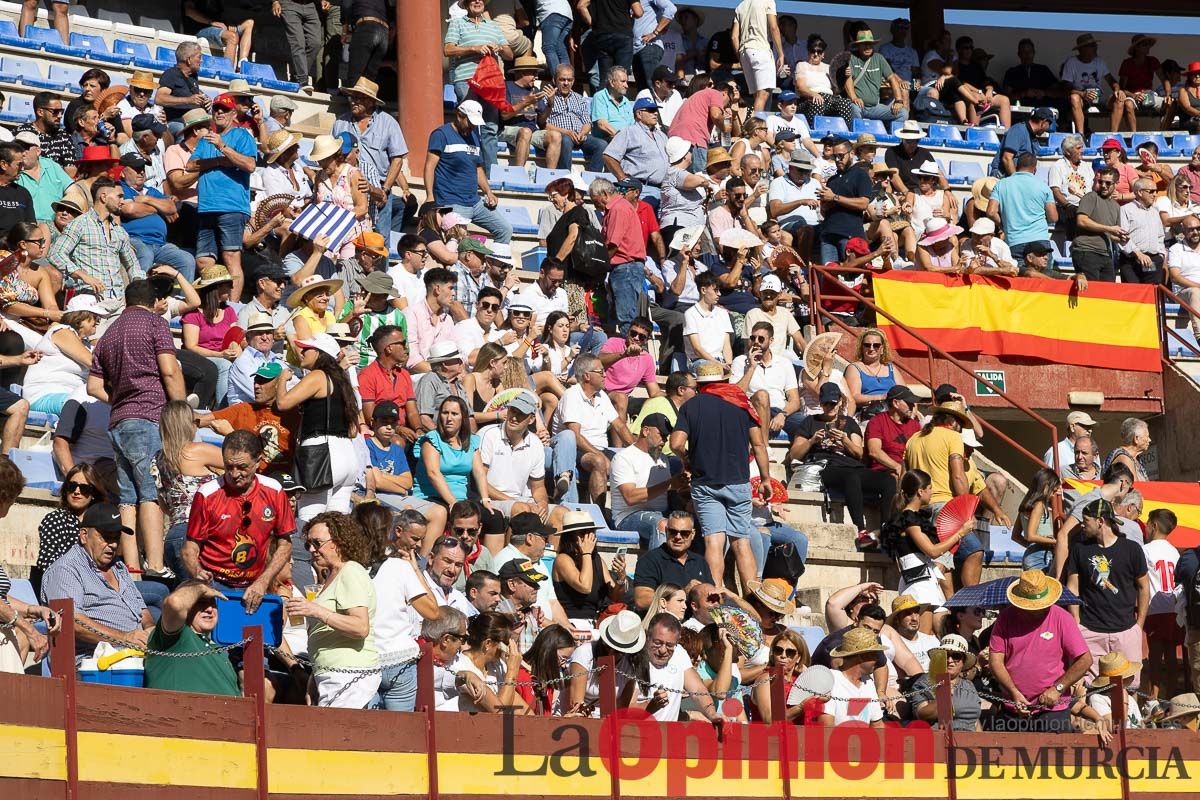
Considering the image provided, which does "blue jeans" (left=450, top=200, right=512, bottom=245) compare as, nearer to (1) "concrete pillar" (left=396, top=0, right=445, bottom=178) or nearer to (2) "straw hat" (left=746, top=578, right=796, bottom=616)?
(1) "concrete pillar" (left=396, top=0, right=445, bottom=178)

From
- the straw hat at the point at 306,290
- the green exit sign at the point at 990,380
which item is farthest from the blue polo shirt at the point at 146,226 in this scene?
the green exit sign at the point at 990,380

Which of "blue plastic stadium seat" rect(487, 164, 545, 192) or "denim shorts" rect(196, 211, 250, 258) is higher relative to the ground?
"blue plastic stadium seat" rect(487, 164, 545, 192)

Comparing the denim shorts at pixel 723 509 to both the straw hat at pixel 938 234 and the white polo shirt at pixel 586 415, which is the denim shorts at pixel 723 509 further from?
the straw hat at pixel 938 234

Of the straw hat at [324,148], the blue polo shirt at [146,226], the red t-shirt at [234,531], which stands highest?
the straw hat at [324,148]

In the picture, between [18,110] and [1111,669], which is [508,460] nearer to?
[1111,669]

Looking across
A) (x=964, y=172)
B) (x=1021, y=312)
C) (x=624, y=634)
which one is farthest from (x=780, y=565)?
(x=964, y=172)

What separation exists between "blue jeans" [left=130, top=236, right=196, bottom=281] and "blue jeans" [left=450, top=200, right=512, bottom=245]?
3.08 metres

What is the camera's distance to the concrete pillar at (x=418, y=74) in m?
17.6

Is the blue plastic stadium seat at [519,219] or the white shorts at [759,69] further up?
the white shorts at [759,69]

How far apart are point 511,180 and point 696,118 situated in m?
1.90

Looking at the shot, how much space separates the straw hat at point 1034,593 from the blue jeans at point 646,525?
1.96m

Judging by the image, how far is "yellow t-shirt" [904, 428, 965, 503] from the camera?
495 inches

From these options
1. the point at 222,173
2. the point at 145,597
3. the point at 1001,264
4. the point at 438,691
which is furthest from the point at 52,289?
the point at 1001,264

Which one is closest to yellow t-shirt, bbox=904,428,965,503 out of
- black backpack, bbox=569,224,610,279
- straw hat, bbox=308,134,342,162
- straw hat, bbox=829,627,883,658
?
straw hat, bbox=829,627,883,658
